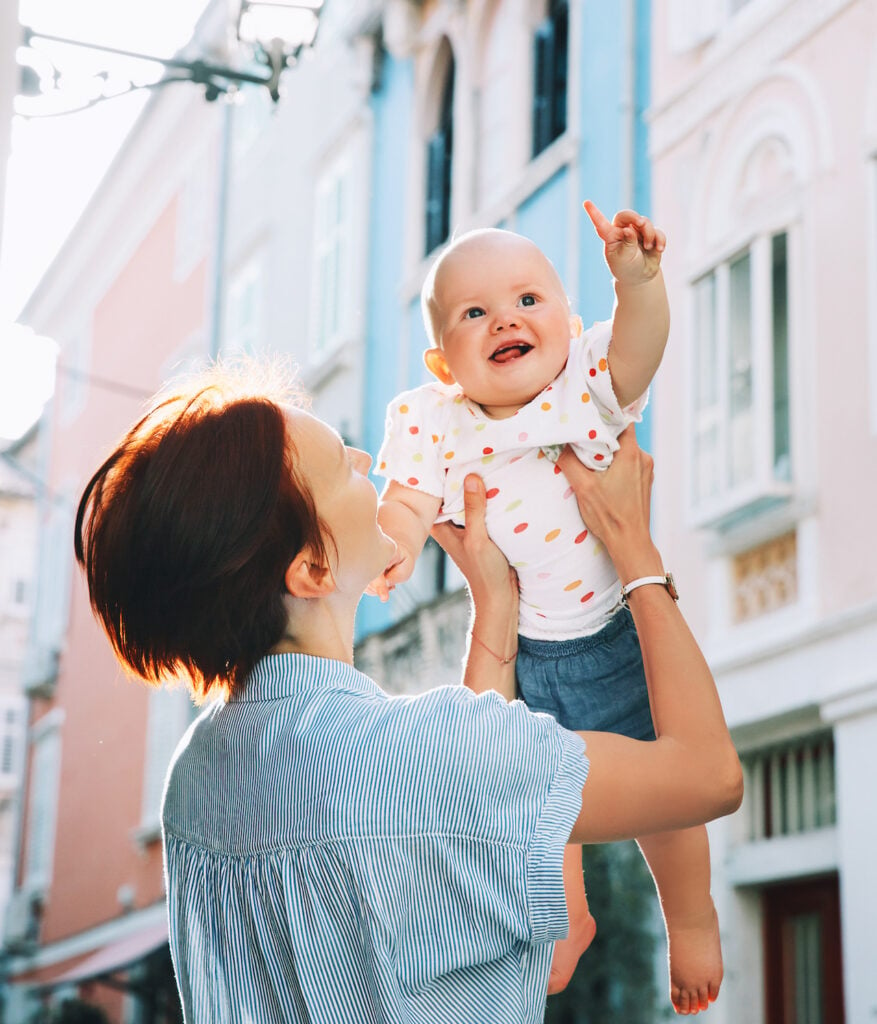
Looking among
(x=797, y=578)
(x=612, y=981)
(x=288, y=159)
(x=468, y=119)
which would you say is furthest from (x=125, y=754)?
(x=797, y=578)

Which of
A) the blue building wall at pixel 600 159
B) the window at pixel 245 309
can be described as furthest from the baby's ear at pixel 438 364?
the window at pixel 245 309

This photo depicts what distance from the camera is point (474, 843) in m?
1.60

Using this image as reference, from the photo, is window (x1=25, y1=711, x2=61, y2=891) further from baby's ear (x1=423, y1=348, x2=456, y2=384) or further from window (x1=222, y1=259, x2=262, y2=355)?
baby's ear (x1=423, y1=348, x2=456, y2=384)

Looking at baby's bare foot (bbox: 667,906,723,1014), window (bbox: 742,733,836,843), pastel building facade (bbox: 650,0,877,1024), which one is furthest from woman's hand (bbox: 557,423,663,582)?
window (bbox: 742,733,836,843)

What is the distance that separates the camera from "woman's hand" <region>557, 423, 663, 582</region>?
2.04m

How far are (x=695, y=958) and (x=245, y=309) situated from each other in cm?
1239

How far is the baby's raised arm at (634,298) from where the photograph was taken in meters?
1.94

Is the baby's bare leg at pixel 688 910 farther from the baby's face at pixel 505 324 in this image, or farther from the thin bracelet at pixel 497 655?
the baby's face at pixel 505 324

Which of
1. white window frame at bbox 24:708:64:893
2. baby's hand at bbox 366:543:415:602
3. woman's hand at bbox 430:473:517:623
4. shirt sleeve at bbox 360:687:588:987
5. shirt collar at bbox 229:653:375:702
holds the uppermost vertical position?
white window frame at bbox 24:708:64:893

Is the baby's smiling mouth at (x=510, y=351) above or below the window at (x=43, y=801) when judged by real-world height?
below

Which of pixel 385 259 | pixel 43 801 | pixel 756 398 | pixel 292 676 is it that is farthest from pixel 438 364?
pixel 43 801

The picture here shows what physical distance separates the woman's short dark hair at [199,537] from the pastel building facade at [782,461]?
4551 millimetres

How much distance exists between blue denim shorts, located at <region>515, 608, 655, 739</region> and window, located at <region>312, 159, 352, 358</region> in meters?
9.32

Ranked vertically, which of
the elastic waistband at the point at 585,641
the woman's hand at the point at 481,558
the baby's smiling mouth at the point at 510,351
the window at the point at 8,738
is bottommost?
the elastic waistband at the point at 585,641
